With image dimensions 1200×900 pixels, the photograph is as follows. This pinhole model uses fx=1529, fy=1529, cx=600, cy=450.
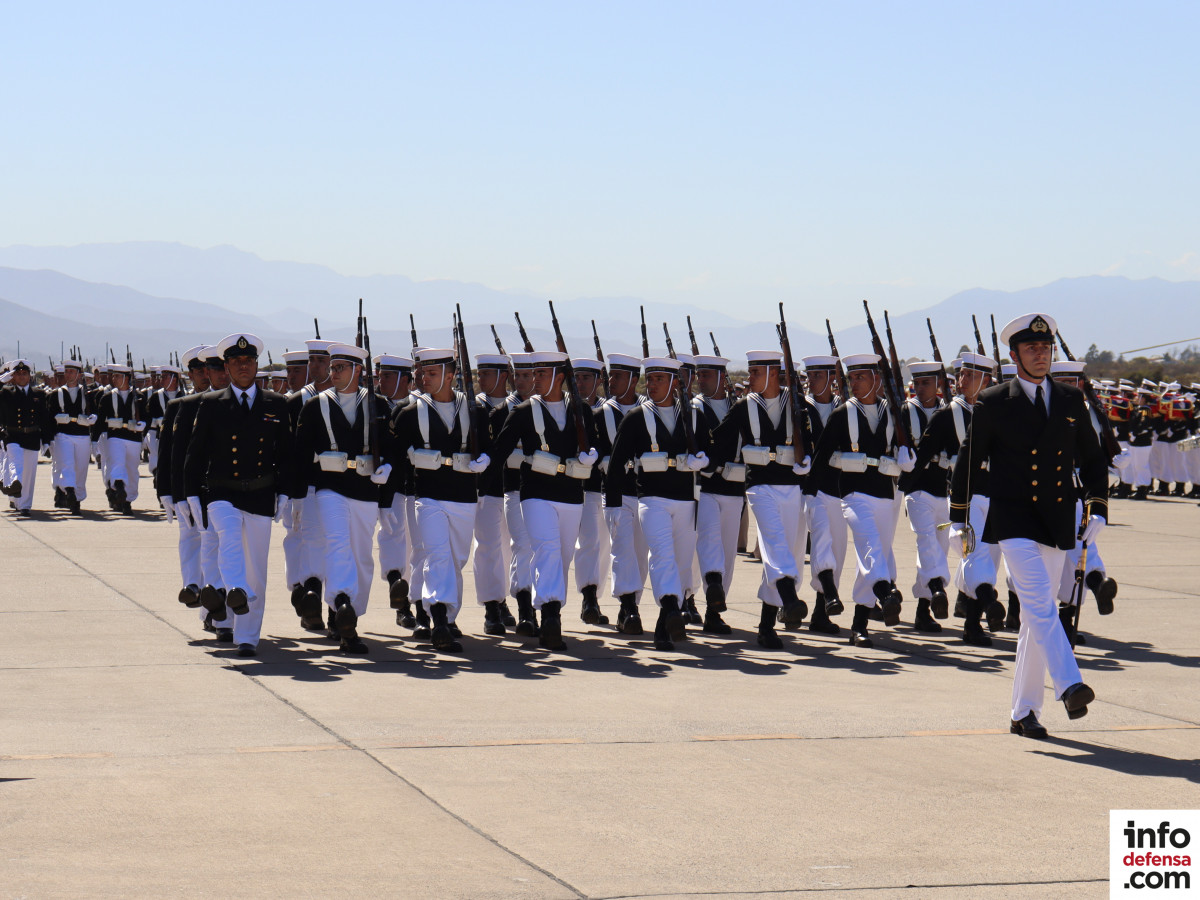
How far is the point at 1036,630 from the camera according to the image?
289 inches

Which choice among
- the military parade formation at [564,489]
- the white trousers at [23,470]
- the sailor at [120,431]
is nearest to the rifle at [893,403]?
the military parade formation at [564,489]

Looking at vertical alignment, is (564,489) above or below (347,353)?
below

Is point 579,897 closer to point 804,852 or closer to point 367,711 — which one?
point 804,852

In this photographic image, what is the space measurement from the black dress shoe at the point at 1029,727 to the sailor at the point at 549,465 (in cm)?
359

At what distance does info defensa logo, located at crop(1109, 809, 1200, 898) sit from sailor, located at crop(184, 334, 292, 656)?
575 centimetres

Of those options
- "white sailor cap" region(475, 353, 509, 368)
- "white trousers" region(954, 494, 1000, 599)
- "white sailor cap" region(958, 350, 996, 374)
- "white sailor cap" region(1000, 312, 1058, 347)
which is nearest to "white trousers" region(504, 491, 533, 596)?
"white sailor cap" region(475, 353, 509, 368)

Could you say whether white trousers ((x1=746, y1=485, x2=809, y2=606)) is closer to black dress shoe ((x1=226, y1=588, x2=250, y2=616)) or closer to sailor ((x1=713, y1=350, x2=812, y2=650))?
sailor ((x1=713, y1=350, x2=812, y2=650))

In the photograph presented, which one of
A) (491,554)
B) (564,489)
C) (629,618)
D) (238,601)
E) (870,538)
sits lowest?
(629,618)

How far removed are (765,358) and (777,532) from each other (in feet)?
4.41

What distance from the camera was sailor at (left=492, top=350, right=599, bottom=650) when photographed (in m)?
10.3

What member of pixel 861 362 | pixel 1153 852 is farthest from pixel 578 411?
pixel 1153 852

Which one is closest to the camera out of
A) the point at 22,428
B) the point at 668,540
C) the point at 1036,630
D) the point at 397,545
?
the point at 1036,630

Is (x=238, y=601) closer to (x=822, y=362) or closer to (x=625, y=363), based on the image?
(x=625, y=363)

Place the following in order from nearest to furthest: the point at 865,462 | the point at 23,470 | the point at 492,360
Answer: the point at 865,462
the point at 492,360
the point at 23,470
